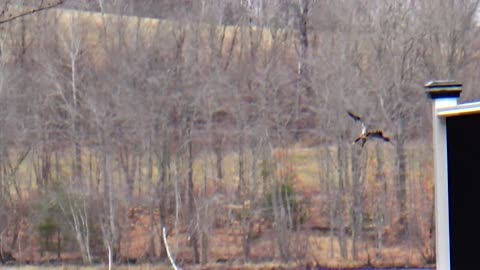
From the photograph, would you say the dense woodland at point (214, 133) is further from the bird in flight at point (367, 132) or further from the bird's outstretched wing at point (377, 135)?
the bird in flight at point (367, 132)

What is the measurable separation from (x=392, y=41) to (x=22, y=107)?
31.2ft

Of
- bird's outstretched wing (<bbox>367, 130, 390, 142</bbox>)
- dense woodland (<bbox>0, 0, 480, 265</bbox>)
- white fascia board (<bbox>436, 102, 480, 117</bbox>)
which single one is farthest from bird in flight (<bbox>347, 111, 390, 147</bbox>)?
white fascia board (<bbox>436, 102, 480, 117</bbox>)

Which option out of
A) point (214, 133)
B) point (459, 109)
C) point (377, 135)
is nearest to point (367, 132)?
point (377, 135)

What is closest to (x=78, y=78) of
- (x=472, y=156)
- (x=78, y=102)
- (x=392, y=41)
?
(x=78, y=102)

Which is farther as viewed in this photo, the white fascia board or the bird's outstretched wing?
the bird's outstretched wing

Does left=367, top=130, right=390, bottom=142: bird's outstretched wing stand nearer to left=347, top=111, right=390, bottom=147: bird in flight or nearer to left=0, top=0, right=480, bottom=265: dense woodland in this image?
left=347, top=111, right=390, bottom=147: bird in flight

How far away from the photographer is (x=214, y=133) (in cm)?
2227

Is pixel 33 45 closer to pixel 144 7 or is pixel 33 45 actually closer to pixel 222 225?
pixel 144 7

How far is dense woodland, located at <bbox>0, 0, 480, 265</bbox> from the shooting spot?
70.8 feet

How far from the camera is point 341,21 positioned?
2319 cm

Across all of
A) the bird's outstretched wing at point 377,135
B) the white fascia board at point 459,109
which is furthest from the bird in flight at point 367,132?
the white fascia board at point 459,109

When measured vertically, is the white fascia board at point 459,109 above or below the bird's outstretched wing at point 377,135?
above

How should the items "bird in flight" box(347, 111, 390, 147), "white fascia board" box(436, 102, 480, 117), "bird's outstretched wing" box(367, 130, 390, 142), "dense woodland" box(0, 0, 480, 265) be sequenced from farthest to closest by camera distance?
1. "dense woodland" box(0, 0, 480, 265)
2. "bird in flight" box(347, 111, 390, 147)
3. "bird's outstretched wing" box(367, 130, 390, 142)
4. "white fascia board" box(436, 102, 480, 117)

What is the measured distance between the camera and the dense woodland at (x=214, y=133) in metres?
21.6
